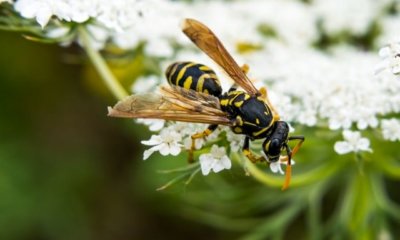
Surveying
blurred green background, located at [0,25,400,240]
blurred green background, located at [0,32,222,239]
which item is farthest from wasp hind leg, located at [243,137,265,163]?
blurred green background, located at [0,32,222,239]

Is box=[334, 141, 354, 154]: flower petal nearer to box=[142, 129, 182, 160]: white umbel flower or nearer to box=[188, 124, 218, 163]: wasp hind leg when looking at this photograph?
box=[188, 124, 218, 163]: wasp hind leg

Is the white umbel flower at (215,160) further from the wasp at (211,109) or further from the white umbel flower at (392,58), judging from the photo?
the white umbel flower at (392,58)

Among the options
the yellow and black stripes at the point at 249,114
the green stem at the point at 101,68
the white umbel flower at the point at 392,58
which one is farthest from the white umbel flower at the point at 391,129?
the green stem at the point at 101,68

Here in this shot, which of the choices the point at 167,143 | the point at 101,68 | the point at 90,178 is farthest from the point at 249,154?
the point at 90,178

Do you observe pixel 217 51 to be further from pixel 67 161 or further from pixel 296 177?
pixel 67 161

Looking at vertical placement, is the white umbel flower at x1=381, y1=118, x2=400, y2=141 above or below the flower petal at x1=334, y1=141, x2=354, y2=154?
above

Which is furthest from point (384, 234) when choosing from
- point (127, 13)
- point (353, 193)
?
point (127, 13)
